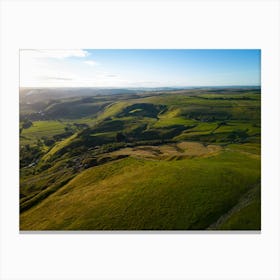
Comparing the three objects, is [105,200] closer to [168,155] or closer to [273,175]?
[168,155]

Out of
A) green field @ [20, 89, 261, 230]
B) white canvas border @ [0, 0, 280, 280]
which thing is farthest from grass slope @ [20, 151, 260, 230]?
white canvas border @ [0, 0, 280, 280]

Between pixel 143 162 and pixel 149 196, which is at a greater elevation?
pixel 143 162

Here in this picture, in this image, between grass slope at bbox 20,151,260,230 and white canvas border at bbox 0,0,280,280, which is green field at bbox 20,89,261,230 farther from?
white canvas border at bbox 0,0,280,280
